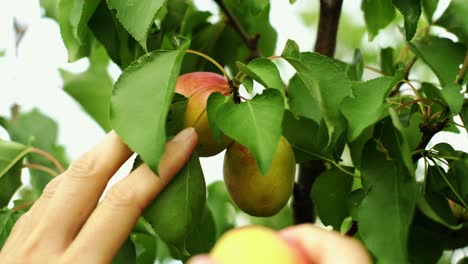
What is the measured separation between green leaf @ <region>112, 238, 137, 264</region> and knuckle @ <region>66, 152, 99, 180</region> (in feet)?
0.45

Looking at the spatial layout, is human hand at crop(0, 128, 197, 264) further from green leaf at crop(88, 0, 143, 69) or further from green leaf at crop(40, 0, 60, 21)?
green leaf at crop(40, 0, 60, 21)

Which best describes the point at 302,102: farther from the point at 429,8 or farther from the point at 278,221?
the point at 278,221

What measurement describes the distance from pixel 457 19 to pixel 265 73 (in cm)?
29

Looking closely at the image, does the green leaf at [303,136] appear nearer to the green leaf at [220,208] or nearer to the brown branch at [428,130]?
the brown branch at [428,130]

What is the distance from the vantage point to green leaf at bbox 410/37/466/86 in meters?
0.92

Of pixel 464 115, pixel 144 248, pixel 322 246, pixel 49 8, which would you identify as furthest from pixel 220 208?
pixel 322 246

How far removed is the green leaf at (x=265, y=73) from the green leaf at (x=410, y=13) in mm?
183

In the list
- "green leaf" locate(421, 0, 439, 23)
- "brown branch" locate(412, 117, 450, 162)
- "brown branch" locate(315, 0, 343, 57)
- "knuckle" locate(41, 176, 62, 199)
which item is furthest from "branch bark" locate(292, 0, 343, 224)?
"knuckle" locate(41, 176, 62, 199)

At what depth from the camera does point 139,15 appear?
0.81 meters

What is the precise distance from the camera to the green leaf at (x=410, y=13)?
2.86 ft

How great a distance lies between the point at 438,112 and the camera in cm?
87

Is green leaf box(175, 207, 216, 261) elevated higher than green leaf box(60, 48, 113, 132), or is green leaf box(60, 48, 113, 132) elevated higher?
green leaf box(60, 48, 113, 132)

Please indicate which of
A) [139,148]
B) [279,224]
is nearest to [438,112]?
[139,148]

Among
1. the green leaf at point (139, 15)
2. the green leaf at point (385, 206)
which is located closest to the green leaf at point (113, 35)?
the green leaf at point (139, 15)
